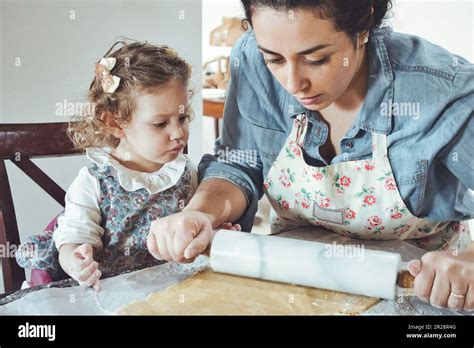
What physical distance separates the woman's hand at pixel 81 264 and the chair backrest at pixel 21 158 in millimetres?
85

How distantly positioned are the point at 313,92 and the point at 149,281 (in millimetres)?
257

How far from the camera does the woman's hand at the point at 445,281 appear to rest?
52 cm

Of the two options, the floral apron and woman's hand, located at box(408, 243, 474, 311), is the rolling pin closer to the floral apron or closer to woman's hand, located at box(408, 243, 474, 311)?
woman's hand, located at box(408, 243, 474, 311)

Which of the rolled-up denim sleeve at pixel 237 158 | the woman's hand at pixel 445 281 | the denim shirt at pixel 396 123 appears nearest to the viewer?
the woman's hand at pixel 445 281

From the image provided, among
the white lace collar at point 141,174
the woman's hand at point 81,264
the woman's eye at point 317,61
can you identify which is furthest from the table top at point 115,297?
the woman's eye at point 317,61

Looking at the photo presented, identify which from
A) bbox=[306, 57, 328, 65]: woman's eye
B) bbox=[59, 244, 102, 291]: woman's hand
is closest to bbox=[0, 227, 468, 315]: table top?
bbox=[59, 244, 102, 291]: woman's hand

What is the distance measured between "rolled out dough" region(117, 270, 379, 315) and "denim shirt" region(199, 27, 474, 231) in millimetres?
171

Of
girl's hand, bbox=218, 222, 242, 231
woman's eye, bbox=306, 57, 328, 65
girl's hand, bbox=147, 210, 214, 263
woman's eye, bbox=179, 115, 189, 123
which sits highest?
woman's eye, bbox=306, 57, 328, 65

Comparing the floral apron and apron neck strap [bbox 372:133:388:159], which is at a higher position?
apron neck strap [bbox 372:133:388:159]

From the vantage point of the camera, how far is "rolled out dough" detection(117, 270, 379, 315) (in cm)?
53

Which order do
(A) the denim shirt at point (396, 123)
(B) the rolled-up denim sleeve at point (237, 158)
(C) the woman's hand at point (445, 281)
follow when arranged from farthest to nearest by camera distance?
(B) the rolled-up denim sleeve at point (237, 158) → (A) the denim shirt at point (396, 123) → (C) the woman's hand at point (445, 281)

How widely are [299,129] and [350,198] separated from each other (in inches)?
4.1

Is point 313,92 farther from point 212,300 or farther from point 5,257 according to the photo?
point 5,257

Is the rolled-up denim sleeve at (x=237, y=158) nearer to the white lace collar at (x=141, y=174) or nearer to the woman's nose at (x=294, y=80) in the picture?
the white lace collar at (x=141, y=174)
